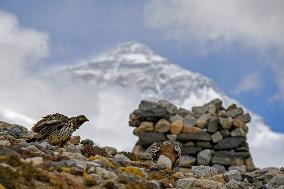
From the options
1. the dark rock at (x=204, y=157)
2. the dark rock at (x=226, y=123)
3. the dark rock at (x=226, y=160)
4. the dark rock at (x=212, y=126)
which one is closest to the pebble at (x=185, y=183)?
the dark rock at (x=204, y=157)

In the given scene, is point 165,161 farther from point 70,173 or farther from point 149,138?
point 149,138

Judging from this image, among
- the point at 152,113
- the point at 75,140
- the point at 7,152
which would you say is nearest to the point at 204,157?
the point at 152,113

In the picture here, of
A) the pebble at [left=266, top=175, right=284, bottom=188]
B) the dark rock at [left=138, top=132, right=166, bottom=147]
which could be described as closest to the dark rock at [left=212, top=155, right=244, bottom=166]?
the dark rock at [left=138, top=132, right=166, bottom=147]

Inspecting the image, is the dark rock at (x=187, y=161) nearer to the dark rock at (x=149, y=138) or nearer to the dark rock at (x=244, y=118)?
the dark rock at (x=149, y=138)

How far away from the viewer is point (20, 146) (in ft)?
47.6

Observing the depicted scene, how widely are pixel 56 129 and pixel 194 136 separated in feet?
66.1

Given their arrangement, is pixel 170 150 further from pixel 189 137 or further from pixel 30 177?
pixel 189 137

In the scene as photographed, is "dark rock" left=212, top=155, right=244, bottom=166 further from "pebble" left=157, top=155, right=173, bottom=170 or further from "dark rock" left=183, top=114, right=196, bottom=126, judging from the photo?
"pebble" left=157, top=155, right=173, bottom=170

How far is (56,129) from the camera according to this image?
17.6 metres

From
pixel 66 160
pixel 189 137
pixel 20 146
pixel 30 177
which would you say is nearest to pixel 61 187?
pixel 30 177

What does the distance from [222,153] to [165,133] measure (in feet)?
10.7

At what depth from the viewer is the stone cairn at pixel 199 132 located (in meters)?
37.0

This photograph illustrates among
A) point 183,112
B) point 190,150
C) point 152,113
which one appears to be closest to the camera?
point 190,150

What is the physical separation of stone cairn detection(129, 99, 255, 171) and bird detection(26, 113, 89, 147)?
18795 mm
